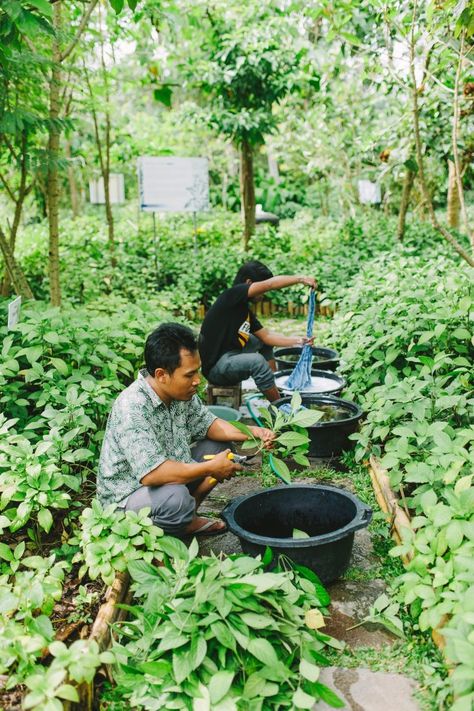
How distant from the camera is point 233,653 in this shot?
2084 mm

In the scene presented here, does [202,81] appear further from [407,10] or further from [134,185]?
[134,185]

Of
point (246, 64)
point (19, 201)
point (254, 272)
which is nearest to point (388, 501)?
point (254, 272)

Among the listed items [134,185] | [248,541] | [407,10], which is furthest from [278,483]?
[134,185]

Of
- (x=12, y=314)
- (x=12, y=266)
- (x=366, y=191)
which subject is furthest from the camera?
(x=366, y=191)

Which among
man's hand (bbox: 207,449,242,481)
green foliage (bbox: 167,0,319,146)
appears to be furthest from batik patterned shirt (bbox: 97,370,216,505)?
green foliage (bbox: 167,0,319,146)

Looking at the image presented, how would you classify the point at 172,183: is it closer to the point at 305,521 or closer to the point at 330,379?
the point at 330,379

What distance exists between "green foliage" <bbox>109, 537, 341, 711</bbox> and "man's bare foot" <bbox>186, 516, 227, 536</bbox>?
108 centimetres

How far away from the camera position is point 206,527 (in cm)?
342

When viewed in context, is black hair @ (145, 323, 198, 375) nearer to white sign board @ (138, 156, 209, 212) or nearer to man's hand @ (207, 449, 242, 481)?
man's hand @ (207, 449, 242, 481)

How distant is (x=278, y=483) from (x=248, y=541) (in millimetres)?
1450

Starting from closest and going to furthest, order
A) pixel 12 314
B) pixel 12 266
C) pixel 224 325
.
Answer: pixel 12 314
pixel 224 325
pixel 12 266

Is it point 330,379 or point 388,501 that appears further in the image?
point 330,379

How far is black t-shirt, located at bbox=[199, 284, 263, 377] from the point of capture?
16.6 ft

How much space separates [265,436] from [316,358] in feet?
10.5
